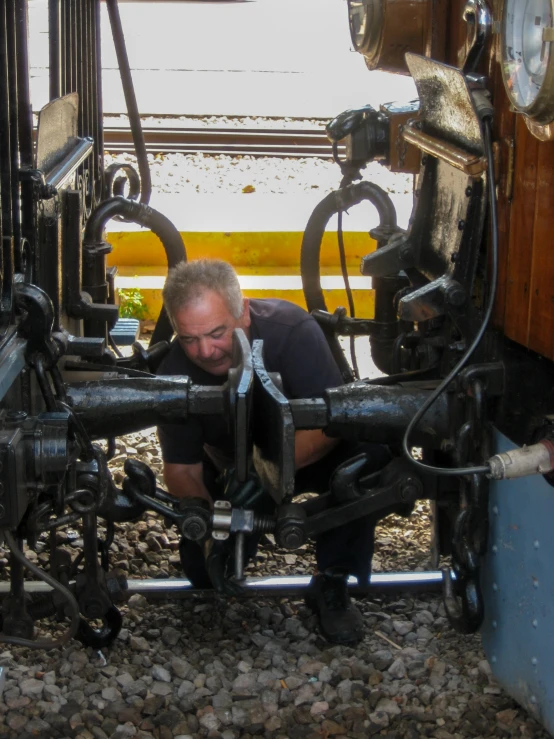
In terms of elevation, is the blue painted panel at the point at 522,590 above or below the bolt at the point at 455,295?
below

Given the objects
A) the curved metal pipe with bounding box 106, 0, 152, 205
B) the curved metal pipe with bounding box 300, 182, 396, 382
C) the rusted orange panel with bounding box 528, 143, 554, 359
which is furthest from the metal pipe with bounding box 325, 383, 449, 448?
the curved metal pipe with bounding box 106, 0, 152, 205

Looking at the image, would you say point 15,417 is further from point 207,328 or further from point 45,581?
point 207,328

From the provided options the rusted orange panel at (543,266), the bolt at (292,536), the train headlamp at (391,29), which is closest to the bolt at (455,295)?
the rusted orange panel at (543,266)

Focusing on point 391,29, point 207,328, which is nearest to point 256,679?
point 207,328

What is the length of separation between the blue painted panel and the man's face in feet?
3.08

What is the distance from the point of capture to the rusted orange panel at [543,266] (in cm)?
216

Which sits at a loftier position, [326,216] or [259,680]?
[326,216]

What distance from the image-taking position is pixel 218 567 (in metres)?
2.79

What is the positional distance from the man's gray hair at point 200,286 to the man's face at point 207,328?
2cm

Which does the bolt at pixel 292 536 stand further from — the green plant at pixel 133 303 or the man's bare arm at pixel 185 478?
the green plant at pixel 133 303

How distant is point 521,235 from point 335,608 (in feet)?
4.35

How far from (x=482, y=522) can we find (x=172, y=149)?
23.1 feet

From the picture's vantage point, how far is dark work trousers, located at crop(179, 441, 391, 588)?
124 inches

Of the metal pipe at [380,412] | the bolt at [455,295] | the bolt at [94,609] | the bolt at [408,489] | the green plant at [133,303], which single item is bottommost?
the green plant at [133,303]
